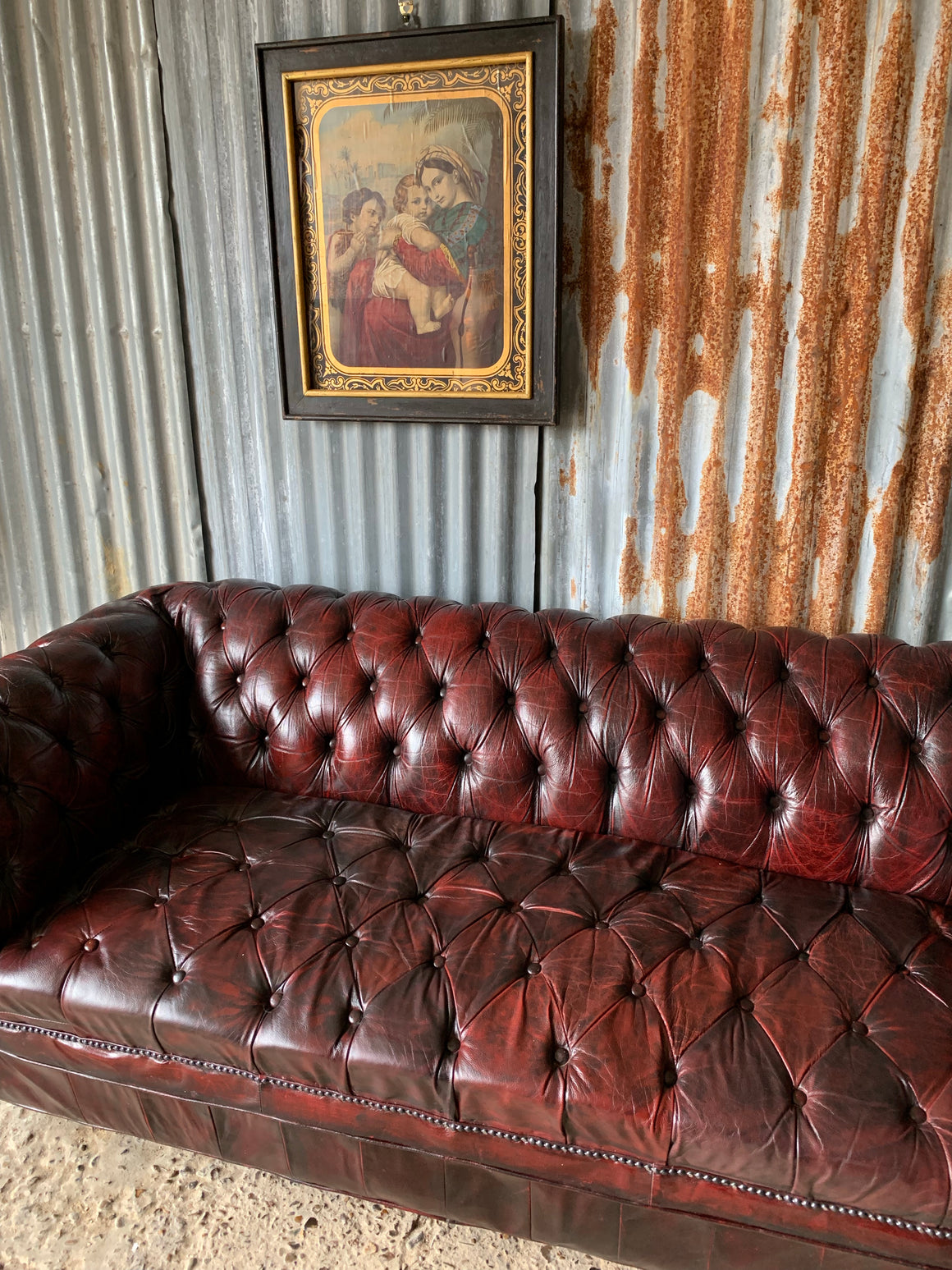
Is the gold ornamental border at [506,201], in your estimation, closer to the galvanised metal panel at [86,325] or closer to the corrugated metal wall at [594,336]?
the corrugated metal wall at [594,336]

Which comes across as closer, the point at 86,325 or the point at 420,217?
the point at 420,217

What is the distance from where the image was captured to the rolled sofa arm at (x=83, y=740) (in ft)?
5.44

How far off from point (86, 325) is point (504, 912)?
2053 millimetres

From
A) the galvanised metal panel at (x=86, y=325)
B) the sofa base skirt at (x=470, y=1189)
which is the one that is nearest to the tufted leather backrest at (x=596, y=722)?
the galvanised metal panel at (x=86, y=325)

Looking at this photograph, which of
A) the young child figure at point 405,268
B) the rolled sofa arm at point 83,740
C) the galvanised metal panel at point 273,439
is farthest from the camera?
the galvanised metal panel at point 273,439

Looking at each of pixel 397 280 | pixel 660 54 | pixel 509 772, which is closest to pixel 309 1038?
pixel 509 772

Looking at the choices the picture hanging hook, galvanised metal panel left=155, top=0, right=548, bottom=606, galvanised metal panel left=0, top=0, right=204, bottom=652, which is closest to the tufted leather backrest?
galvanised metal panel left=155, top=0, right=548, bottom=606

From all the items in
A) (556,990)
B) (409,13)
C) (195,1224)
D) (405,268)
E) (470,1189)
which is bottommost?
(195,1224)

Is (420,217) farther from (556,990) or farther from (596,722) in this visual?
(556,990)

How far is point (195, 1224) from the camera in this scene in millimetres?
1560

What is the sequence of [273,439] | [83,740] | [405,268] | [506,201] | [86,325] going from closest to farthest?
[83,740], [506,201], [405,268], [273,439], [86,325]

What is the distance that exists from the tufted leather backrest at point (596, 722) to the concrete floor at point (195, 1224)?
2.60ft

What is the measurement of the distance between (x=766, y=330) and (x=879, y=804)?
107cm

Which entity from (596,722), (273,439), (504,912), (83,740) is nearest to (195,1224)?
(504,912)
